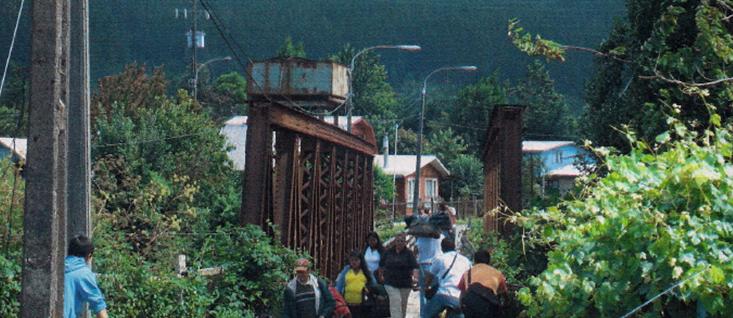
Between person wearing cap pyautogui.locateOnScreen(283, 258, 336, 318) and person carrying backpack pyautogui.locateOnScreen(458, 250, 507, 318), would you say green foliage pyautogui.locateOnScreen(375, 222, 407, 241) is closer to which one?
person wearing cap pyautogui.locateOnScreen(283, 258, 336, 318)

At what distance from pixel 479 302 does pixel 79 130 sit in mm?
4049

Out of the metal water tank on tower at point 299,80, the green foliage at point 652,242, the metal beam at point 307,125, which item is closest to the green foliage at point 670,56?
the green foliage at point 652,242

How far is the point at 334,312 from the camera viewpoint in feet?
38.4

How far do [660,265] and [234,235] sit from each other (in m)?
9.74

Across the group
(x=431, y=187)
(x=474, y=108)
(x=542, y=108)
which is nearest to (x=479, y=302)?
(x=431, y=187)

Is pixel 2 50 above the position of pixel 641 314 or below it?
above

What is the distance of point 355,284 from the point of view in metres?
13.5

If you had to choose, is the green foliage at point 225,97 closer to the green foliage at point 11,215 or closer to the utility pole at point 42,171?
the green foliage at point 11,215

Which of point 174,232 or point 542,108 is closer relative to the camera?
point 174,232

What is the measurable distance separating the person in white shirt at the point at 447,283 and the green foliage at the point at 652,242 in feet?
19.2

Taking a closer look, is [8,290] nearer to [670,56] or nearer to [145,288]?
[145,288]

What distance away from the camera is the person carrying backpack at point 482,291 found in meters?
10.4

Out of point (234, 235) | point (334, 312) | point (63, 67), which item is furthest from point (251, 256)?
point (63, 67)

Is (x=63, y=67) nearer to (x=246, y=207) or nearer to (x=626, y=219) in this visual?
(x=626, y=219)
